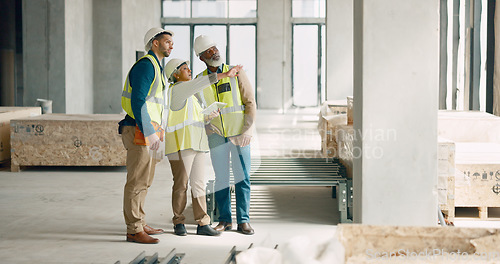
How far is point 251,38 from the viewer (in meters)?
27.6

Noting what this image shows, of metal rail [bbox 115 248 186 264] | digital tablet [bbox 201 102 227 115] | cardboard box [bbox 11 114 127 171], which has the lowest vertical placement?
metal rail [bbox 115 248 186 264]

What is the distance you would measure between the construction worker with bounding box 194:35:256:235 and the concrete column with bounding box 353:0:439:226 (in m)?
1.19

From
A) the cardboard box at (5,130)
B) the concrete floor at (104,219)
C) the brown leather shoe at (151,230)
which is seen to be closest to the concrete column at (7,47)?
the cardboard box at (5,130)

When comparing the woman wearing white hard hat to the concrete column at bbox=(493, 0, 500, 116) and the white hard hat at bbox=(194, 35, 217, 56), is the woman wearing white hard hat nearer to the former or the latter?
the white hard hat at bbox=(194, 35, 217, 56)

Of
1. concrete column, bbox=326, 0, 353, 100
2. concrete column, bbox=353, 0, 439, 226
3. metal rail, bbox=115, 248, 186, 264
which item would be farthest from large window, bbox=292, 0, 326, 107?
metal rail, bbox=115, 248, 186, 264

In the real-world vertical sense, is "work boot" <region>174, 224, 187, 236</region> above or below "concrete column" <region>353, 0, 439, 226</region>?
below

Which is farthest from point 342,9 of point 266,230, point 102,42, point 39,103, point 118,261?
point 118,261

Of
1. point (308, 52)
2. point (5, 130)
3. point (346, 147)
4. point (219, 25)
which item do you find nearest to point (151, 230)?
point (346, 147)

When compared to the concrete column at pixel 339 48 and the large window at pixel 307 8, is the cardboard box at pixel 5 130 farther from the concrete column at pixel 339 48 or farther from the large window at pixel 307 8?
the large window at pixel 307 8

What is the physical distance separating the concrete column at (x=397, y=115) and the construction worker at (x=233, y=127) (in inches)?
46.7

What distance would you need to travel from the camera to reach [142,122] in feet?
19.0

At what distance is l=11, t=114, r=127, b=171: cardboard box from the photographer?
1069 cm

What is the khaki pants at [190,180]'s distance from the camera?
6254 mm

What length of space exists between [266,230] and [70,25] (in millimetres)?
11992
